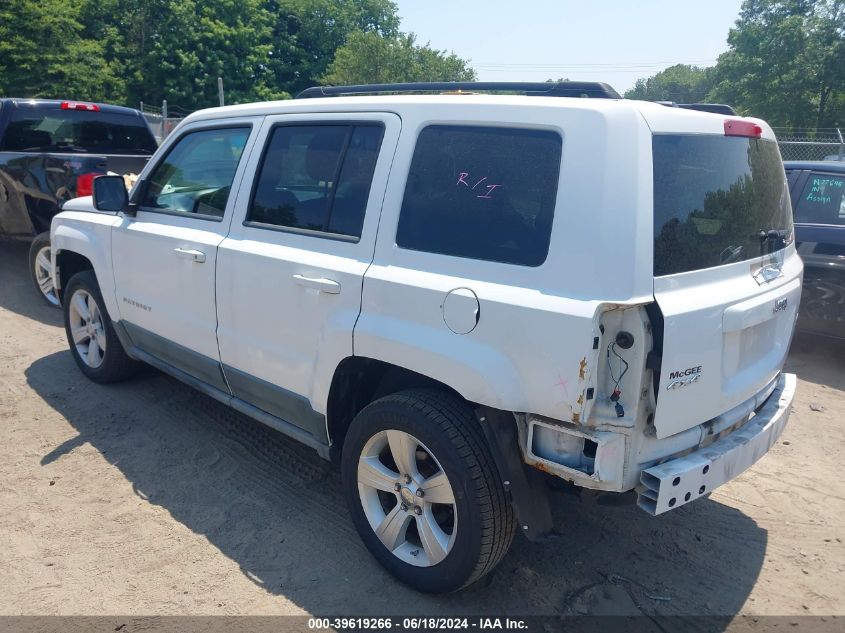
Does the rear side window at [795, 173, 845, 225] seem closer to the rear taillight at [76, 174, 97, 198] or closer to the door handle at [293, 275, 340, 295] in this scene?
the door handle at [293, 275, 340, 295]

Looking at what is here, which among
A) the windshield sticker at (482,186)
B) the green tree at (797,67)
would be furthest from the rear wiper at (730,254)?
the green tree at (797,67)

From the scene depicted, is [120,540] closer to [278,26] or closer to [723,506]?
[723,506]

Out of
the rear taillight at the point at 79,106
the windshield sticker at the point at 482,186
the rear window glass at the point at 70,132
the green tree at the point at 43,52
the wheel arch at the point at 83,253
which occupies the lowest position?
the wheel arch at the point at 83,253

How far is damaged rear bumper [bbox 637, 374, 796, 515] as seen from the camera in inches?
95.3

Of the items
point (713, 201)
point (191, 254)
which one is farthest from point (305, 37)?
point (713, 201)

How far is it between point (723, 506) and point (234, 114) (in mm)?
3554

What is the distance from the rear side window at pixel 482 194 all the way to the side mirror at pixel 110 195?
2453 mm

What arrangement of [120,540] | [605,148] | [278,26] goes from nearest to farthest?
[605,148]
[120,540]
[278,26]

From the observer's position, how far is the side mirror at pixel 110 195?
4418mm

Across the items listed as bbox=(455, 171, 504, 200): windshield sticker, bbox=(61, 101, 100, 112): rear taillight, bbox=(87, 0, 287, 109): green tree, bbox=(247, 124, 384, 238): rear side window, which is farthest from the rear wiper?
bbox=(87, 0, 287, 109): green tree

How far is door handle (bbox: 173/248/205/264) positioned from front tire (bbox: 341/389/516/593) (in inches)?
55.0

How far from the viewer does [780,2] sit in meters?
43.4

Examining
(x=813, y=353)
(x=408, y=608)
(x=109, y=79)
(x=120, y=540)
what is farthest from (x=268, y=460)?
(x=109, y=79)

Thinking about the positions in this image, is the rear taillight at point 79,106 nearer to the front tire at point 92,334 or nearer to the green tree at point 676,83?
the front tire at point 92,334
